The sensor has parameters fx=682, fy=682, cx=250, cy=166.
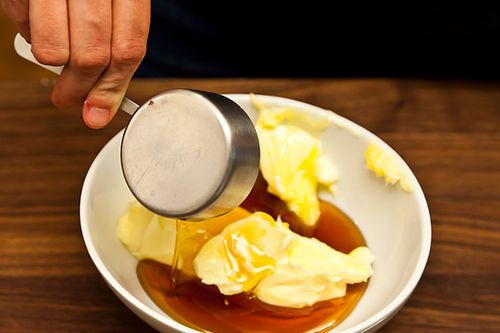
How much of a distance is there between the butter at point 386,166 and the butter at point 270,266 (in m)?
0.15

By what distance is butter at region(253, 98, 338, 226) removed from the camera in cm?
95

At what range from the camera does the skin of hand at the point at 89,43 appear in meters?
0.68

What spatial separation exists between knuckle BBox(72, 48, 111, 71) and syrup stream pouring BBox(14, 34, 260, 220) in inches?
2.5

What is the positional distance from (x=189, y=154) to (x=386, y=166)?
35cm

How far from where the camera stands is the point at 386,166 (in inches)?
36.8

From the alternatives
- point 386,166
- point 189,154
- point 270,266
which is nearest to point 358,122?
point 386,166

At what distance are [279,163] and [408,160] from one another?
0.25m

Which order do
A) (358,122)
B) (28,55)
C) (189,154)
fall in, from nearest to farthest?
(189,154) < (28,55) < (358,122)

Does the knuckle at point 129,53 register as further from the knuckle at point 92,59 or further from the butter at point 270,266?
the butter at point 270,266

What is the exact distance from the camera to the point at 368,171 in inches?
38.8

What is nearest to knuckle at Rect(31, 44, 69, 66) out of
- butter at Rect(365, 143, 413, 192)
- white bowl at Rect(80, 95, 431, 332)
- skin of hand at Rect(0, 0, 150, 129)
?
skin of hand at Rect(0, 0, 150, 129)

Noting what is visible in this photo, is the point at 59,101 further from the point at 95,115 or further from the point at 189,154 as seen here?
the point at 189,154

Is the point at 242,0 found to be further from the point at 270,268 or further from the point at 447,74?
the point at 270,268

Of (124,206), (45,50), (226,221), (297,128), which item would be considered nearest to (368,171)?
(297,128)
